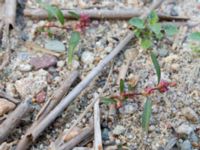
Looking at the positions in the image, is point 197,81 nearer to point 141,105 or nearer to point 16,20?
point 141,105

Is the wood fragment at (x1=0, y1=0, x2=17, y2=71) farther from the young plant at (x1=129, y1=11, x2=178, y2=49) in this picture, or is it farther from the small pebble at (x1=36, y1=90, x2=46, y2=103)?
the young plant at (x1=129, y1=11, x2=178, y2=49)

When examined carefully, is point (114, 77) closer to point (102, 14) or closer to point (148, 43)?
point (148, 43)

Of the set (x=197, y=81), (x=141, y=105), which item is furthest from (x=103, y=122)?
(x=197, y=81)

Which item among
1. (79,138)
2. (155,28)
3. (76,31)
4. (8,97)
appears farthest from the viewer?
(76,31)

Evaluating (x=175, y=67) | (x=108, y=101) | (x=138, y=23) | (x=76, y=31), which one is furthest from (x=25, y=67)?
(x=175, y=67)

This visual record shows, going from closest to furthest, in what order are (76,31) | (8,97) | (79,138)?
(79,138) < (8,97) < (76,31)

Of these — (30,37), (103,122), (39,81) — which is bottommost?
(103,122)
